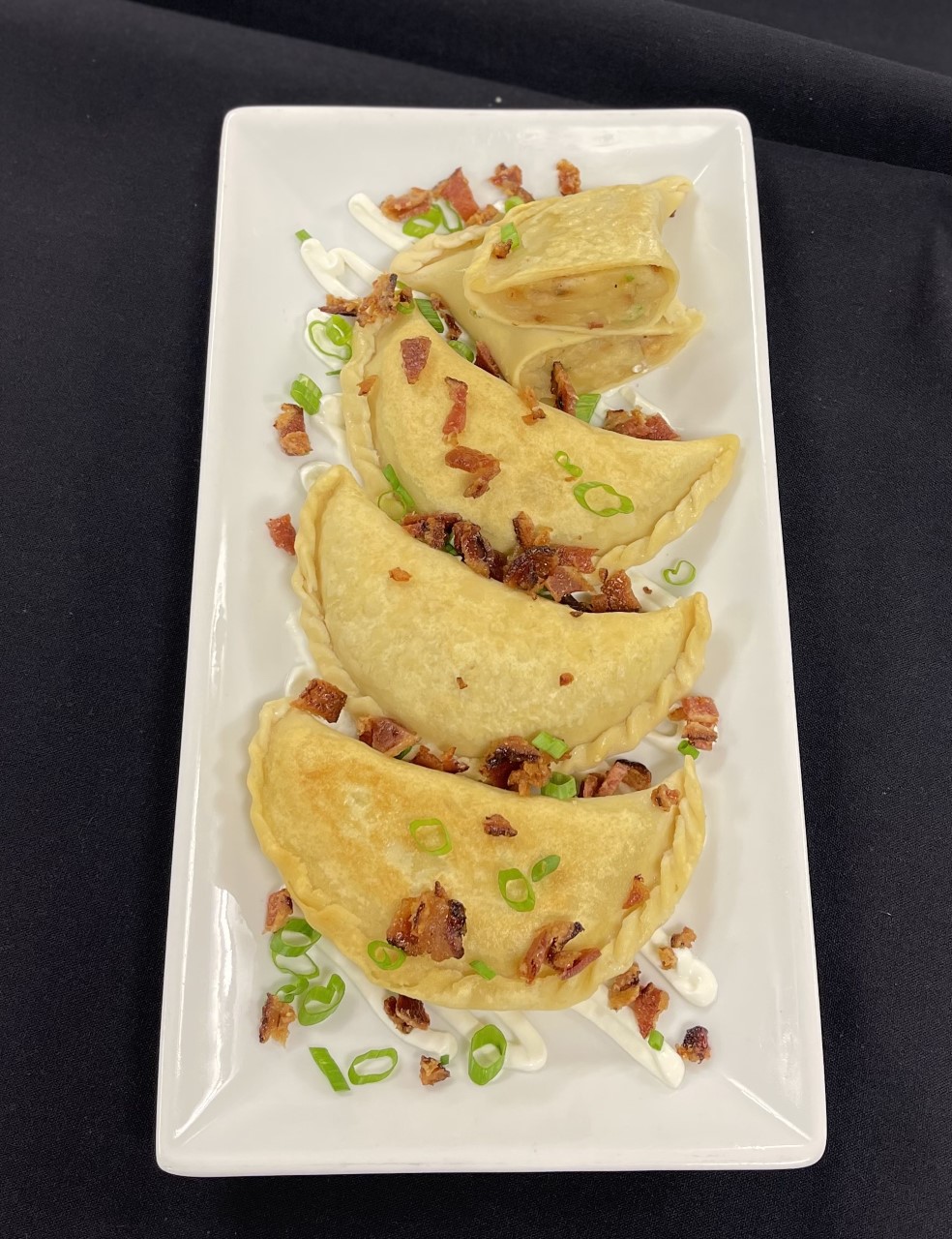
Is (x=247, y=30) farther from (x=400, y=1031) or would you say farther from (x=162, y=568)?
(x=400, y=1031)

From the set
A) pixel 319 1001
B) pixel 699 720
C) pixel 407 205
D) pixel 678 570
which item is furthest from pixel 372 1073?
pixel 407 205

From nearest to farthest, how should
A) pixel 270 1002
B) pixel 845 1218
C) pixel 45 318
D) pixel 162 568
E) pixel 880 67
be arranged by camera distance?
pixel 270 1002 → pixel 845 1218 → pixel 162 568 → pixel 45 318 → pixel 880 67

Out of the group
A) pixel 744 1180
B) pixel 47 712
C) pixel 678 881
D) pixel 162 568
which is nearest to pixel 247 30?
pixel 162 568

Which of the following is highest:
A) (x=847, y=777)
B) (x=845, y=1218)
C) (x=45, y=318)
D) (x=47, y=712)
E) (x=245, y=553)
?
(x=45, y=318)

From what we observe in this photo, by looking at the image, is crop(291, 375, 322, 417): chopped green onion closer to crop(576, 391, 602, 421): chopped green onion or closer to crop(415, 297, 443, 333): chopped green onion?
Answer: crop(415, 297, 443, 333): chopped green onion

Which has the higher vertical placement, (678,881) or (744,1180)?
(678,881)

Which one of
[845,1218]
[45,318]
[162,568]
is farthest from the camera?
[45,318]

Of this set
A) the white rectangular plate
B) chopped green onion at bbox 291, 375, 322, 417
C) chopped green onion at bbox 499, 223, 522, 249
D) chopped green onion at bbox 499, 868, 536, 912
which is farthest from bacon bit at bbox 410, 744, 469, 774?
chopped green onion at bbox 499, 223, 522, 249
